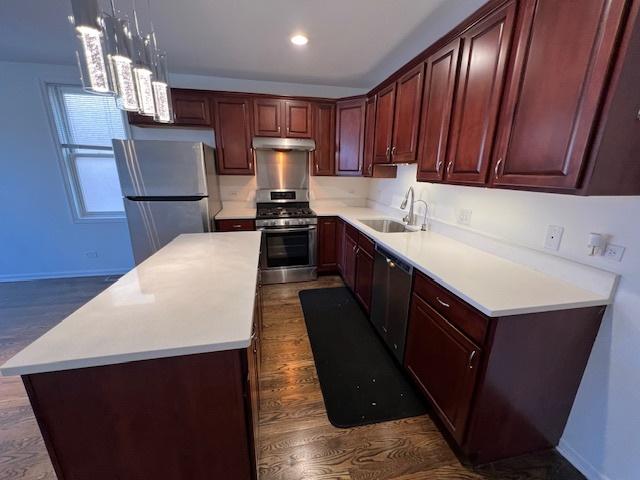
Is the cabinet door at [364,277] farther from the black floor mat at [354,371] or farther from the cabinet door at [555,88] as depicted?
the cabinet door at [555,88]

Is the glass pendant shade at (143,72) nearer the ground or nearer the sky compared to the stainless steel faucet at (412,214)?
nearer the sky

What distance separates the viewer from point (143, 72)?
1.25 m

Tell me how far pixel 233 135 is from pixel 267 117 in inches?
18.8

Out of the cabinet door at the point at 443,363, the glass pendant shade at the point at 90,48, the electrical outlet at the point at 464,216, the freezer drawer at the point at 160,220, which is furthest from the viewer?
the freezer drawer at the point at 160,220

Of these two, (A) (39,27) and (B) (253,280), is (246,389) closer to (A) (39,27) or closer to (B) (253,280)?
(B) (253,280)

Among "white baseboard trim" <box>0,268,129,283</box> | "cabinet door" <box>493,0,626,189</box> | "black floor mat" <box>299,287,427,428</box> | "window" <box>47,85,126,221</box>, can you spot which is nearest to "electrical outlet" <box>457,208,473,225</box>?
"cabinet door" <box>493,0,626,189</box>

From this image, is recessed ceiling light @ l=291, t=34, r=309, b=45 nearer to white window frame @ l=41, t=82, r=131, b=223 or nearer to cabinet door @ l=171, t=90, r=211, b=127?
cabinet door @ l=171, t=90, r=211, b=127

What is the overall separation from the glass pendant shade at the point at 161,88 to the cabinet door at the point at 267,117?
1.82 meters

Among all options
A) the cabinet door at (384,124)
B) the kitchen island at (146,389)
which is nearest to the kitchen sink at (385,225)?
the cabinet door at (384,124)

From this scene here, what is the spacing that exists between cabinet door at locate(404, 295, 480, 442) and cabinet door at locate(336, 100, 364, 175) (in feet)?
6.99

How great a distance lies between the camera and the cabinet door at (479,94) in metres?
1.33

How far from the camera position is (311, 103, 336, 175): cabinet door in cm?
337

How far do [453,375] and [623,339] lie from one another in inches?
28.9

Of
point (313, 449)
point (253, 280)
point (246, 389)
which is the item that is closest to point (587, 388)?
point (313, 449)
